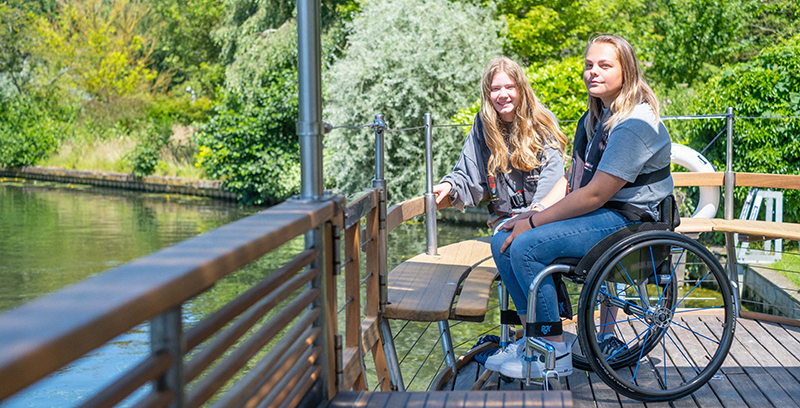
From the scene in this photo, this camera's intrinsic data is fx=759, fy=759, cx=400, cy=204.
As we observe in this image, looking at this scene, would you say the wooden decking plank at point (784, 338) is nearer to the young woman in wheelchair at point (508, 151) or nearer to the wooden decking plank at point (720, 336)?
the wooden decking plank at point (720, 336)

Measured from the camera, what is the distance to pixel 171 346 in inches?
39.3

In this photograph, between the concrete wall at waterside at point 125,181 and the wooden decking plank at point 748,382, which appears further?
the concrete wall at waterside at point 125,181

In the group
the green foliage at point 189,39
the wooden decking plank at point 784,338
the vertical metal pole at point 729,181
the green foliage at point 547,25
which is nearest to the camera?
the wooden decking plank at point 784,338

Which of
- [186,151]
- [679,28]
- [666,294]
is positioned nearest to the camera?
[666,294]

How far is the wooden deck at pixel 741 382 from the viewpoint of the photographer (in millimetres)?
2389

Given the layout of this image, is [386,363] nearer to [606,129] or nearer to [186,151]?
[606,129]

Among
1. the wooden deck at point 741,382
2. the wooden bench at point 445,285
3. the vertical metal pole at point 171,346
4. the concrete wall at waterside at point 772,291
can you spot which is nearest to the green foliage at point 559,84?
the concrete wall at waterside at point 772,291

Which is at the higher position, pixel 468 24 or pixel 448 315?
pixel 468 24

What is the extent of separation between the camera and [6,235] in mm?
10258

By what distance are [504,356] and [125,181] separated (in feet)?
49.5

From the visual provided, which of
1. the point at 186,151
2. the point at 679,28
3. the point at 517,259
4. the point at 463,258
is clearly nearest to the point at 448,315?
the point at 517,259

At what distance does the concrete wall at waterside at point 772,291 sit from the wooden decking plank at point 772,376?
186cm

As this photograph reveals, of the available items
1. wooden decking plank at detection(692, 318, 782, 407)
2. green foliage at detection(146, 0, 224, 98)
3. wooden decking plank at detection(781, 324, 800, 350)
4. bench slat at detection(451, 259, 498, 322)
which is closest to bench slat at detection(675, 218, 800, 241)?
wooden decking plank at detection(781, 324, 800, 350)

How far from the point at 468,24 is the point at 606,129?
30.7 feet
